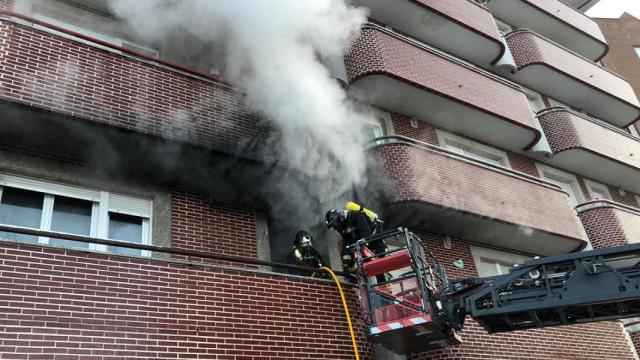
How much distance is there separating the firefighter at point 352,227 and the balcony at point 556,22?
11.1m

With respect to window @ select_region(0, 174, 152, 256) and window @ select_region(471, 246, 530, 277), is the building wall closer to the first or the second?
window @ select_region(471, 246, 530, 277)

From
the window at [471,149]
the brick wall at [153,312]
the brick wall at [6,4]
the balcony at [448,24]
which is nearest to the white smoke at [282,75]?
the brick wall at [6,4]

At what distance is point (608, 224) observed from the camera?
41.8 feet

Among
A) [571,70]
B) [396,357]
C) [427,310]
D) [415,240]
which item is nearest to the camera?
[427,310]

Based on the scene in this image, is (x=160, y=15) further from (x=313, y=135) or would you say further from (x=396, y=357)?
(x=396, y=357)

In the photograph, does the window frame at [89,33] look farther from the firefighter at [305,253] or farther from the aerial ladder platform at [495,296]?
the aerial ladder platform at [495,296]

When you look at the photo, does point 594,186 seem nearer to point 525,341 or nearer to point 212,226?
point 525,341

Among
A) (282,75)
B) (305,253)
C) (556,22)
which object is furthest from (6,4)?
(556,22)

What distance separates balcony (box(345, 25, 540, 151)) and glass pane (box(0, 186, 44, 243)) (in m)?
5.70

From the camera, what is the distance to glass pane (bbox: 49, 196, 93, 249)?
6.85 m

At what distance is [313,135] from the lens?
9148mm

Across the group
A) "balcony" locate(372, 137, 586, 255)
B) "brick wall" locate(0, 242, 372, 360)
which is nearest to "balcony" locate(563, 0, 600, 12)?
"balcony" locate(372, 137, 586, 255)

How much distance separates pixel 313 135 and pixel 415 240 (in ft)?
9.90

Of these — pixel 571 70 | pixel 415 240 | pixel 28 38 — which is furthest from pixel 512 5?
pixel 28 38
